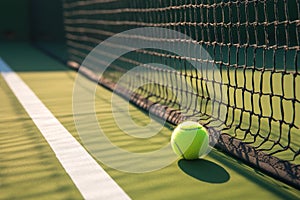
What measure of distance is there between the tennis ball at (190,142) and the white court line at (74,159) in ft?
1.19

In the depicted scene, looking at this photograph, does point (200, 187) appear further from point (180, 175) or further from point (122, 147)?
point (122, 147)

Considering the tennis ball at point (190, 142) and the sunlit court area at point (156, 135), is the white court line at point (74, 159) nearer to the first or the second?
the sunlit court area at point (156, 135)

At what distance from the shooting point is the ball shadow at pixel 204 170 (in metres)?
1.77

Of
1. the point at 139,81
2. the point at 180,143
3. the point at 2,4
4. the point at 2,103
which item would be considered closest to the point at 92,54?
the point at 139,81

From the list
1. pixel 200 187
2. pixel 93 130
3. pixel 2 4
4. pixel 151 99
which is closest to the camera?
pixel 200 187

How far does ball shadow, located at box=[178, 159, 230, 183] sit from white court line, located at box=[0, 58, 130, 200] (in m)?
0.34

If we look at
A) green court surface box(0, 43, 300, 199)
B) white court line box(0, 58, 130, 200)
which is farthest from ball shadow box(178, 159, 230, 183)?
white court line box(0, 58, 130, 200)

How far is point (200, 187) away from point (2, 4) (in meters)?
9.10

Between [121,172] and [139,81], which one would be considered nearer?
[121,172]

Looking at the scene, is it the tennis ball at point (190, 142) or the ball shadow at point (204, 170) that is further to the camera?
the tennis ball at point (190, 142)

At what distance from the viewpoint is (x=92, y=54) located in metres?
6.68

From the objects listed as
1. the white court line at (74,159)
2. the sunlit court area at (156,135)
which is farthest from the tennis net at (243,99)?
the white court line at (74,159)

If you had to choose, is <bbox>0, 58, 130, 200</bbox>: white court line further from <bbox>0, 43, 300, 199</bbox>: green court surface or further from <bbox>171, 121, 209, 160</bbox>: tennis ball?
<bbox>171, 121, 209, 160</bbox>: tennis ball

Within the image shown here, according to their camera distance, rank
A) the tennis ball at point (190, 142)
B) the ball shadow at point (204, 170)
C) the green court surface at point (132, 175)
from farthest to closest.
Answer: the tennis ball at point (190, 142) < the ball shadow at point (204, 170) < the green court surface at point (132, 175)
